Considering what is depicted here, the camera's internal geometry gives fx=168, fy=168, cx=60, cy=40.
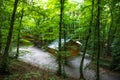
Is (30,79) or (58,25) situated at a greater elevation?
(58,25)

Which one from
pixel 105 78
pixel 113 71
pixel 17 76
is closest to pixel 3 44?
pixel 17 76

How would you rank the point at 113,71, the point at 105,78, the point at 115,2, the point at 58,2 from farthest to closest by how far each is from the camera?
the point at 113,71, the point at 105,78, the point at 58,2, the point at 115,2

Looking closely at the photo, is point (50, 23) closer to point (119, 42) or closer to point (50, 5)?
point (50, 5)

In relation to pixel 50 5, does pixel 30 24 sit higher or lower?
lower

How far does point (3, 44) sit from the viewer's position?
464 inches

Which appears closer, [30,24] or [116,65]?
[30,24]

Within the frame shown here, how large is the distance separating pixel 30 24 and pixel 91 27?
5416 mm

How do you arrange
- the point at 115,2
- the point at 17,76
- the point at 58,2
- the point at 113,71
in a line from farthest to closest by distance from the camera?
the point at 113,71 < the point at 58,2 < the point at 115,2 < the point at 17,76

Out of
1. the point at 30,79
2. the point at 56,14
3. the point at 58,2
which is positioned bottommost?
the point at 30,79

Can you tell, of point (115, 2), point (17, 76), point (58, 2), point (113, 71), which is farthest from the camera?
point (113, 71)

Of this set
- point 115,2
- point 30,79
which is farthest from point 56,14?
point 30,79

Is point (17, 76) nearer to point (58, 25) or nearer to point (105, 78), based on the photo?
point (58, 25)

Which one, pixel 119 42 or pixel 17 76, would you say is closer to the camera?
pixel 17 76

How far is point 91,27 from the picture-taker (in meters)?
15.0
